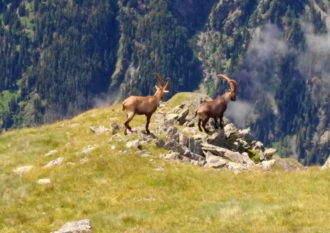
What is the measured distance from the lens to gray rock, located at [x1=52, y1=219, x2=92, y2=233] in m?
21.8

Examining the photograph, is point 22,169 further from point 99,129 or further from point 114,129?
point 99,129

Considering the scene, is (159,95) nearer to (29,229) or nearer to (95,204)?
(95,204)

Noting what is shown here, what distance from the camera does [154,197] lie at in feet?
85.5

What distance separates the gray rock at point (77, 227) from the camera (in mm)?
21812

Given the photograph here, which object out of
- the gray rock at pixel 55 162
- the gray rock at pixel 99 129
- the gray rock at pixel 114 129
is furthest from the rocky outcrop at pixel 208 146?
the gray rock at pixel 55 162

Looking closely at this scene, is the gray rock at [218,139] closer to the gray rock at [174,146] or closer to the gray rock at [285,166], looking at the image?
the gray rock at [285,166]

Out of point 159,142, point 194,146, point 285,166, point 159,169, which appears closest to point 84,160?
point 159,142

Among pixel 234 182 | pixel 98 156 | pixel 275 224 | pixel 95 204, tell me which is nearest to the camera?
pixel 275 224

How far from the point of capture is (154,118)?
162 ft

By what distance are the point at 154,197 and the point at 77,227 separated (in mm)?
5054

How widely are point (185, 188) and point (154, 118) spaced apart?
2256cm

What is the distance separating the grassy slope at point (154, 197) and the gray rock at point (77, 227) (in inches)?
13.8

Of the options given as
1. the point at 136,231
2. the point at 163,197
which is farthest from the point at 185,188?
the point at 136,231

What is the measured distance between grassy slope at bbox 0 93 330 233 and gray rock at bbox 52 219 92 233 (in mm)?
350
